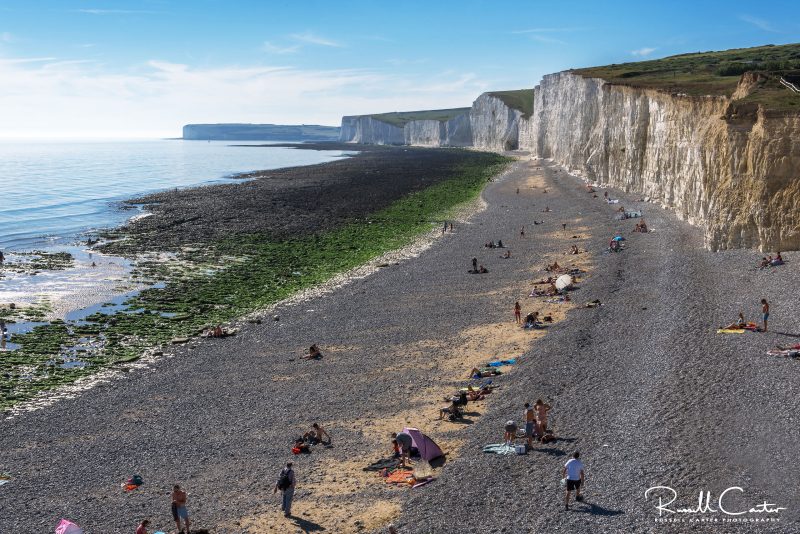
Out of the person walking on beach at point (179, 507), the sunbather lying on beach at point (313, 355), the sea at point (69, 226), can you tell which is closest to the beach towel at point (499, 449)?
the person walking on beach at point (179, 507)

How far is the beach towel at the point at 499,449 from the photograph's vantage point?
59.9 ft

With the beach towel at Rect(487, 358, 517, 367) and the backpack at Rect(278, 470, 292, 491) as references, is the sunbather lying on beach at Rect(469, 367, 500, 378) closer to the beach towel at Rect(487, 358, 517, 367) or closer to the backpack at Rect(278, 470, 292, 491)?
the beach towel at Rect(487, 358, 517, 367)

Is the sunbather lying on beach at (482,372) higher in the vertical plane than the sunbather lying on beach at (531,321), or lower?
lower

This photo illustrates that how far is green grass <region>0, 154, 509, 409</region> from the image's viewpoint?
94.0 feet

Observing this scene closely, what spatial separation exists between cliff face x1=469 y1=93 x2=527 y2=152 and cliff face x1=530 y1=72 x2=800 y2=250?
95346mm

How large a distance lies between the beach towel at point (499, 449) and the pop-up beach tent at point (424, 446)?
51.2 inches

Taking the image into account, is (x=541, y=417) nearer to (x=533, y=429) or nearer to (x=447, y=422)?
(x=533, y=429)

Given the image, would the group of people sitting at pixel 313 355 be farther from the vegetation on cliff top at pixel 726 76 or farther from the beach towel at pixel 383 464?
the vegetation on cliff top at pixel 726 76

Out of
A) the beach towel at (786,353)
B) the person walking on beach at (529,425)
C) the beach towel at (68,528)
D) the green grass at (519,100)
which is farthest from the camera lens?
the green grass at (519,100)

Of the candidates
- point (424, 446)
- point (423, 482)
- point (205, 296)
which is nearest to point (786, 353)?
point (424, 446)

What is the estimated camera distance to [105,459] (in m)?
20.6

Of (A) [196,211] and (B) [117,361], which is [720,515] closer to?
(B) [117,361]

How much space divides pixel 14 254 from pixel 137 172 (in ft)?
362
